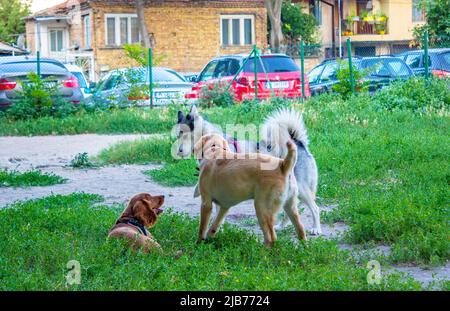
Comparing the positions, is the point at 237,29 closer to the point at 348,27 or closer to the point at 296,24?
the point at 296,24

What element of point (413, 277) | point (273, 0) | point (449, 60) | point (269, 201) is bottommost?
point (413, 277)

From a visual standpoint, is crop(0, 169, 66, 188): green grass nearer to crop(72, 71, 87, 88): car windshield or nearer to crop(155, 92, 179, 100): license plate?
crop(155, 92, 179, 100): license plate

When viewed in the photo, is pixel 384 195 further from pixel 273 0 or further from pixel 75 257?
pixel 273 0

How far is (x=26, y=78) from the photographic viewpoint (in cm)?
1984

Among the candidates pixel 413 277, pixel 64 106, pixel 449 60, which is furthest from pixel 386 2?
pixel 413 277

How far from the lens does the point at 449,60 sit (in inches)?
845

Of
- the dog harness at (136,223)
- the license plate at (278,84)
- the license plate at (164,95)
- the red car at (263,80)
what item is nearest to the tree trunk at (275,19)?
the red car at (263,80)

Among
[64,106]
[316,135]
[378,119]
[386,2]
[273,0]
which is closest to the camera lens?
[316,135]

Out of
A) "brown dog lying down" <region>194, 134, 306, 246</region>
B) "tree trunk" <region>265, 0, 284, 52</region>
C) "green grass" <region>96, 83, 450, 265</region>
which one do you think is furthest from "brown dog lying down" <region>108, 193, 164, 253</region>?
"tree trunk" <region>265, 0, 284, 52</region>

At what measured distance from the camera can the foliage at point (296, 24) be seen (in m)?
44.4

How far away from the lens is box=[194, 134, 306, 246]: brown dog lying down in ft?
22.2

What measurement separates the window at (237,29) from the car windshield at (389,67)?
22.8m

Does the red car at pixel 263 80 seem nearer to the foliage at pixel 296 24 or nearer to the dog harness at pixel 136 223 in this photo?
the dog harness at pixel 136 223
